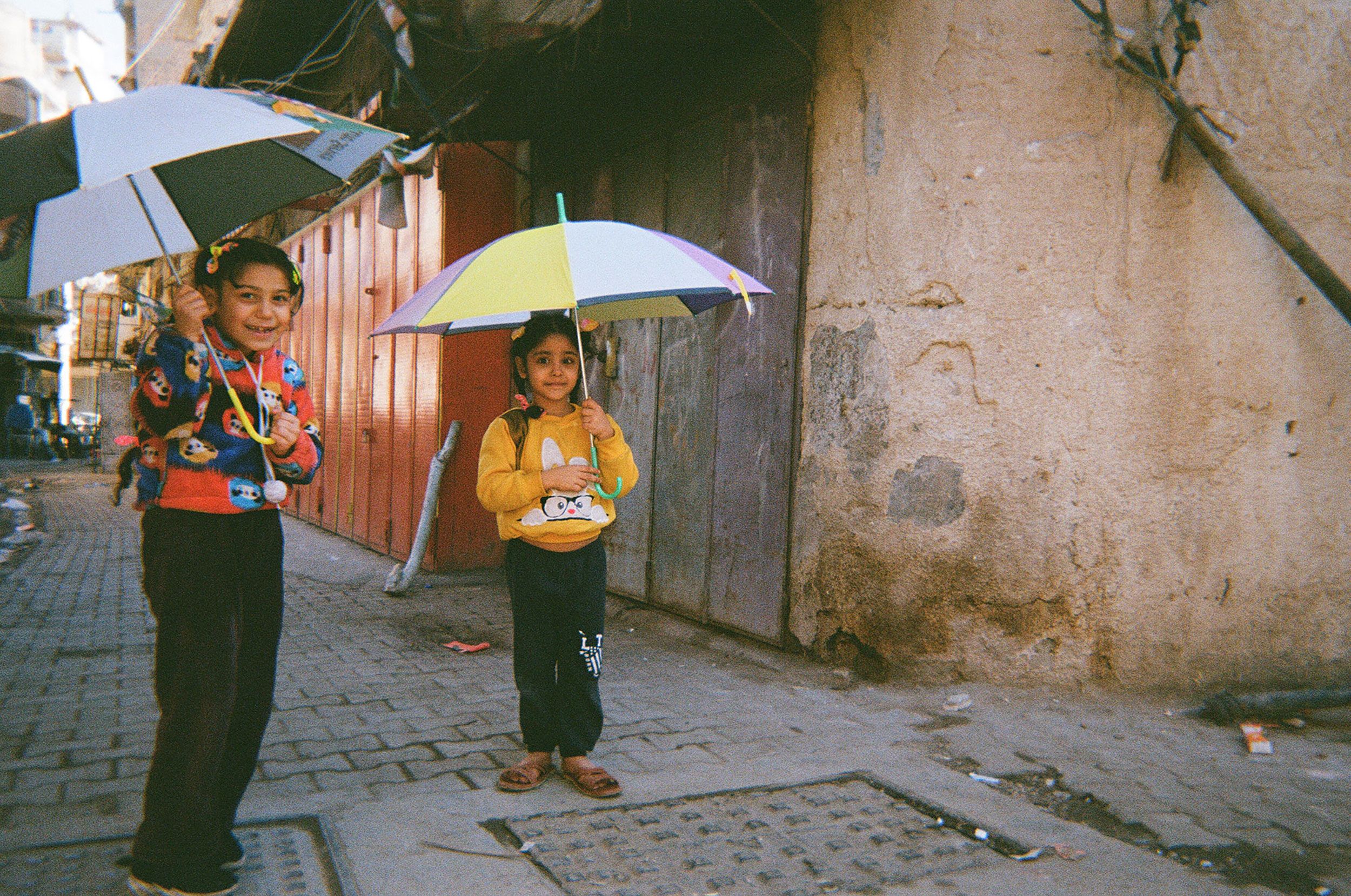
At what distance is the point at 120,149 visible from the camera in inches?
82.0

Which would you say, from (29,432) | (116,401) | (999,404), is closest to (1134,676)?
(999,404)

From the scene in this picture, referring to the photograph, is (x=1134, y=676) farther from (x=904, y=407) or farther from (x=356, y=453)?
(x=356, y=453)

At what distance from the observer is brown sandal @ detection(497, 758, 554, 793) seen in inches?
125

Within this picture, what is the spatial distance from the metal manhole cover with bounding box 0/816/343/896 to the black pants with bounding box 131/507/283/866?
16 cm

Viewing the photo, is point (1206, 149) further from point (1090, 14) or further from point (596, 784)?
point (596, 784)

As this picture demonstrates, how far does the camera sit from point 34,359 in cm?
3097

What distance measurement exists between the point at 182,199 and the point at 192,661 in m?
1.33

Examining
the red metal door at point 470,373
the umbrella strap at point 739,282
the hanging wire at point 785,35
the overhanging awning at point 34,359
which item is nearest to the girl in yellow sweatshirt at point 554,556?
the umbrella strap at point 739,282

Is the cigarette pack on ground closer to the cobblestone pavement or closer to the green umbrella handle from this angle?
the cobblestone pavement

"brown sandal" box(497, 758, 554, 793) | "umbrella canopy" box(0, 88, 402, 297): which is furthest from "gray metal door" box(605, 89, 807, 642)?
"umbrella canopy" box(0, 88, 402, 297)

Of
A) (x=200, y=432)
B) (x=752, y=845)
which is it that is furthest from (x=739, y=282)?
(x=752, y=845)

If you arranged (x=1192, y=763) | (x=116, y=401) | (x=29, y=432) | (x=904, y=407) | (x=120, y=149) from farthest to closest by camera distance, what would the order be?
1. (x=29, y=432)
2. (x=116, y=401)
3. (x=904, y=407)
4. (x=1192, y=763)
5. (x=120, y=149)

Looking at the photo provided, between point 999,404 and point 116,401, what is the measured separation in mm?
23665

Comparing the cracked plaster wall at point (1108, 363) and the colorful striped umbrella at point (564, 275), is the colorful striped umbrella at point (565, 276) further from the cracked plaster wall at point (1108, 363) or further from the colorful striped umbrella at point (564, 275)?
the cracked plaster wall at point (1108, 363)
